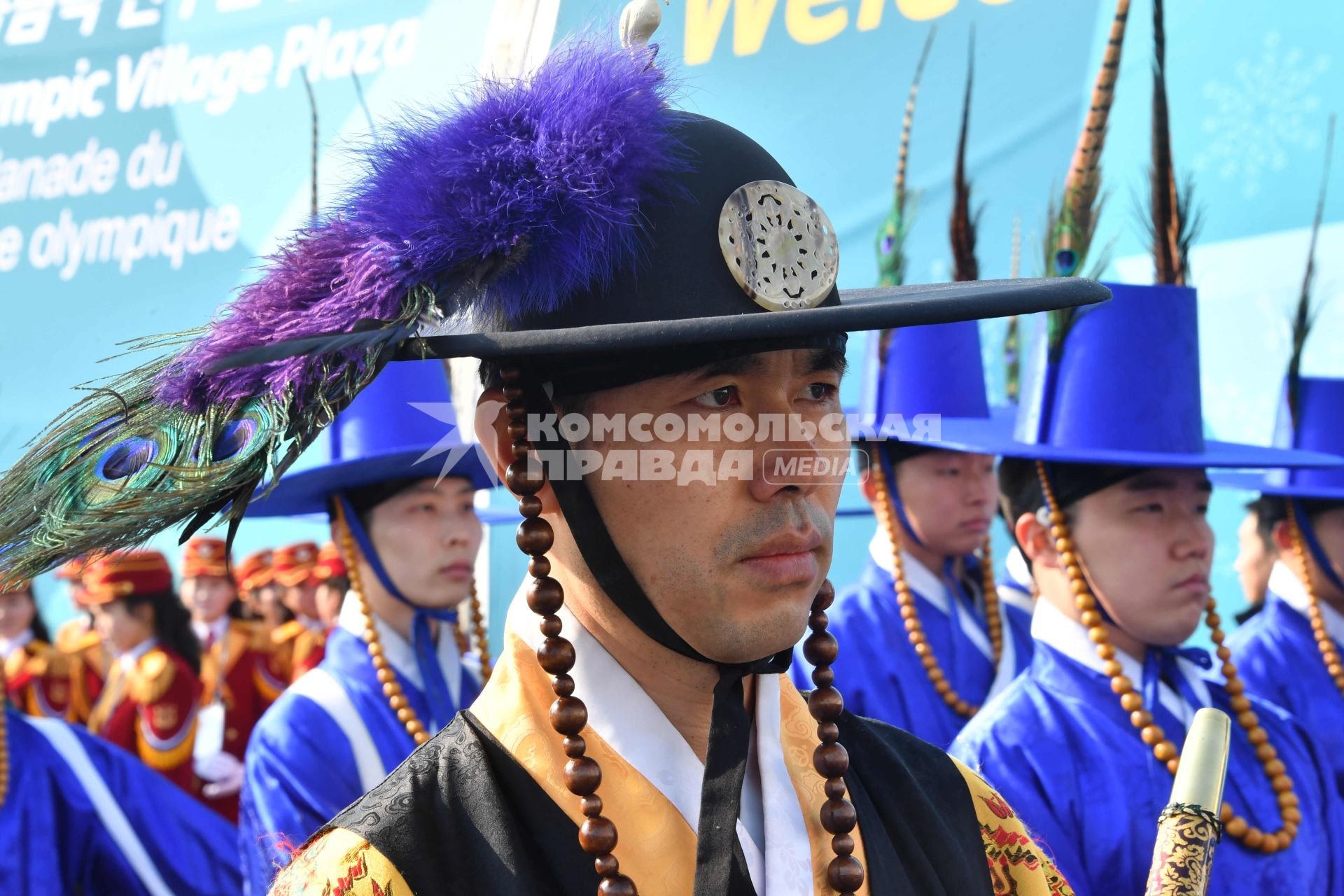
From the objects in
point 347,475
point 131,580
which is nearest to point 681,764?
point 347,475

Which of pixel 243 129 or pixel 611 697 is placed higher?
pixel 243 129

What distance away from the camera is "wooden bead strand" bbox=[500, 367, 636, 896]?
4.29ft

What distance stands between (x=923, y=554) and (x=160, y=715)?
4.12 metres

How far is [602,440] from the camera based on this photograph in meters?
1.33

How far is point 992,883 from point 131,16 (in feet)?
24.3

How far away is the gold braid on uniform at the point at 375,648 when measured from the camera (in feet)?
11.9

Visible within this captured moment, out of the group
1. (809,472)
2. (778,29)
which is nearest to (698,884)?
(809,472)

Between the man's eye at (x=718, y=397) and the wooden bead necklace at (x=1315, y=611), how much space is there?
12.1 feet

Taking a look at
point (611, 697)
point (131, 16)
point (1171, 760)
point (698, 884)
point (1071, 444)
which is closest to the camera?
point (698, 884)

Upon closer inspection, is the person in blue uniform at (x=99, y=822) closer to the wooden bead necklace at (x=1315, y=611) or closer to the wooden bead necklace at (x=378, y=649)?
the wooden bead necklace at (x=378, y=649)

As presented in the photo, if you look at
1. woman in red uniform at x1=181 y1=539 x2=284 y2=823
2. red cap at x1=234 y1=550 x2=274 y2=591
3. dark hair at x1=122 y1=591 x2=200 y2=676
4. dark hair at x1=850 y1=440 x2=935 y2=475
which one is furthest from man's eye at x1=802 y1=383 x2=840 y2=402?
red cap at x1=234 y1=550 x2=274 y2=591

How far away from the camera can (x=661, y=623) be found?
52.6 inches

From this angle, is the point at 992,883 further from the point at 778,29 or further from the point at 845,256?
the point at 778,29

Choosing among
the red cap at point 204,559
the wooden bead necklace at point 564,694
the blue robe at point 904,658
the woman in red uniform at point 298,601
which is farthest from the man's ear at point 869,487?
the red cap at point 204,559
